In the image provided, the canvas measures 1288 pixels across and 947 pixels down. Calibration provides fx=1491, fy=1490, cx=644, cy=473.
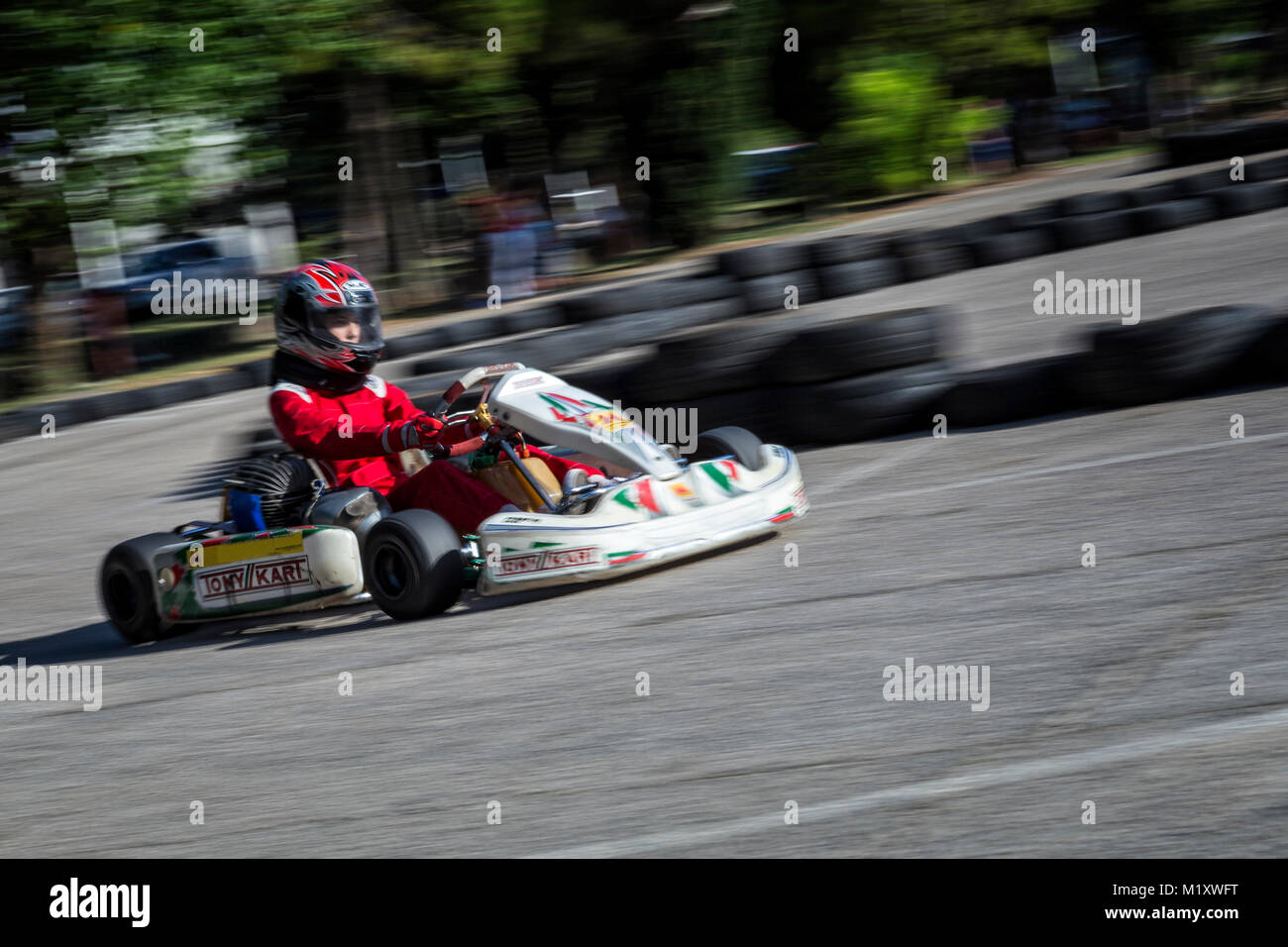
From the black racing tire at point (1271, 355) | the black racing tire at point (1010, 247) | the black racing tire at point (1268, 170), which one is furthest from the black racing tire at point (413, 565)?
the black racing tire at point (1268, 170)

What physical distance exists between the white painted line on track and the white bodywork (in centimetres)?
199

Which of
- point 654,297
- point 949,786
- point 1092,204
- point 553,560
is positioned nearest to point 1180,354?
point 553,560

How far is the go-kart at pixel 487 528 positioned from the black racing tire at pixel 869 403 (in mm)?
1482

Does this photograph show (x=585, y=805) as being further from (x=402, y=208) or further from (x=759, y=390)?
(x=402, y=208)

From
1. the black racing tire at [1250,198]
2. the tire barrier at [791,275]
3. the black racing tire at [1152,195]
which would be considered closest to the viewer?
the tire barrier at [791,275]

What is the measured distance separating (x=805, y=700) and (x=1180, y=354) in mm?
3663

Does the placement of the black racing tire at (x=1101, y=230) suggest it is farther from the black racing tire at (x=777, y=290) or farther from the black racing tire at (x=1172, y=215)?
the black racing tire at (x=777, y=290)

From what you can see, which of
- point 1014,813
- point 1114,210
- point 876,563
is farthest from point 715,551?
point 1114,210

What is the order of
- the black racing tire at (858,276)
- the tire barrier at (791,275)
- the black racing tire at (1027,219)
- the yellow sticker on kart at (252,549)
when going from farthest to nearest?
the black racing tire at (1027,219), the black racing tire at (858,276), the tire barrier at (791,275), the yellow sticker on kart at (252,549)

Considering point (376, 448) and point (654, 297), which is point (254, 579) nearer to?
point (376, 448)

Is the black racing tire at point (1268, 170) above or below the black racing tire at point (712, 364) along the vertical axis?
above

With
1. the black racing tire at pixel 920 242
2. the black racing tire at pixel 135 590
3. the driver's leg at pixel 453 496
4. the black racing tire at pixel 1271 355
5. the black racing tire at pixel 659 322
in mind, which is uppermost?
the black racing tire at pixel 920 242

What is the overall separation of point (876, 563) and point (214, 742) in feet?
6.74

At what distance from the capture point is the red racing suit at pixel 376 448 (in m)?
5.21
